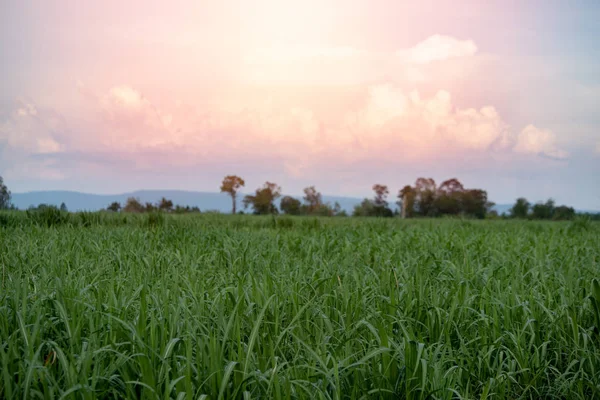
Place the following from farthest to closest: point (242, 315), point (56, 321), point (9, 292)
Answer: point (9, 292) → point (242, 315) → point (56, 321)

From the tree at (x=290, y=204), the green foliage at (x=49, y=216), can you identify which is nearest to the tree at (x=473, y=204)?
the tree at (x=290, y=204)

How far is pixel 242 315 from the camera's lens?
287 cm

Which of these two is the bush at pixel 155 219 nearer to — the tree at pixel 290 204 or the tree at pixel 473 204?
the tree at pixel 290 204

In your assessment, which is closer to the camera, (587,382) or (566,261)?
(587,382)

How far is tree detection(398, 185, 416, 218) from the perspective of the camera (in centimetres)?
2684

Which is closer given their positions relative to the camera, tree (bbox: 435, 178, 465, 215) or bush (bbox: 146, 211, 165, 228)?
bush (bbox: 146, 211, 165, 228)

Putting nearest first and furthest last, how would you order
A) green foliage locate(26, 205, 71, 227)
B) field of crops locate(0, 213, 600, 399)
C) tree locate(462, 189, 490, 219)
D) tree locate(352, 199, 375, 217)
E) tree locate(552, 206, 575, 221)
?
field of crops locate(0, 213, 600, 399)
green foliage locate(26, 205, 71, 227)
tree locate(552, 206, 575, 221)
tree locate(352, 199, 375, 217)
tree locate(462, 189, 490, 219)

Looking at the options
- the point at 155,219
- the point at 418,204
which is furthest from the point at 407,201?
the point at 155,219

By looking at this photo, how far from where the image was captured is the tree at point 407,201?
26.8 metres

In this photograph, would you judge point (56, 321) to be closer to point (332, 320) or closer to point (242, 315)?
point (242, 315)

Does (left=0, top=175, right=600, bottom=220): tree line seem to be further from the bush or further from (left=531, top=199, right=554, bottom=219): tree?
the bush

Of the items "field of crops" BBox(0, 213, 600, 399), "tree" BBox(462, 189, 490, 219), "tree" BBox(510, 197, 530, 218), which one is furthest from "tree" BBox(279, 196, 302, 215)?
"field of crops" BBox(0, 213, 600, 399)

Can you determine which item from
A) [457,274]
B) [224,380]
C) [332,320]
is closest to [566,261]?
[457,274]

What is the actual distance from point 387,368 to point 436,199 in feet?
97.2
